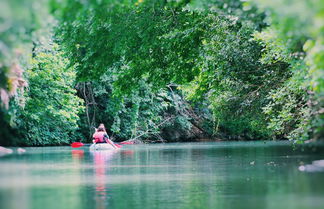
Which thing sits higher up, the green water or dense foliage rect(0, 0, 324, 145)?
dense foliage rect(0, 0, 324, 145)

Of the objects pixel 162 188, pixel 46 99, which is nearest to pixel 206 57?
pixel 162 188

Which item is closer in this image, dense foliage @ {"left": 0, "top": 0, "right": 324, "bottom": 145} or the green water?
the green water

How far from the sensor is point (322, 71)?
33.0ft

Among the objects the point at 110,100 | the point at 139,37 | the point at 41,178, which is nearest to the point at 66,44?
the point at 139,37

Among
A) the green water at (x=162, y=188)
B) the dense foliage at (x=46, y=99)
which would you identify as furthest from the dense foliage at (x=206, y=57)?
the dense foliage at (x=46, y=99)

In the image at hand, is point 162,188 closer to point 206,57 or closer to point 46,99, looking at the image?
point 206,57

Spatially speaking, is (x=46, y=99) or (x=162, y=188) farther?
(x=46, y=99)

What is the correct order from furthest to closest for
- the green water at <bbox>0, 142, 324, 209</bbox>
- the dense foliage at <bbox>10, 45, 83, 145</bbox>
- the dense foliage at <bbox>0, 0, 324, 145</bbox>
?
the dense foliage at <bbox>10, 45, 83, 145</bbox>, the dense foliage at <bbox>0, 0, 324, 145</bbox>, the green water at <bbox>0, 142, 324, 209</bbox>

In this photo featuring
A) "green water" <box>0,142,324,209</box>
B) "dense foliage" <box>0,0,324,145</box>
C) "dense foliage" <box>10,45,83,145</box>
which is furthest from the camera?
"dense foliage" <box>10,45,83,145</box>

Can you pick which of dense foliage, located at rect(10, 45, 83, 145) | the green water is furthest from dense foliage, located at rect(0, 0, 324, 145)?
dense foliage, located at rect(10, 45, 83, 145)

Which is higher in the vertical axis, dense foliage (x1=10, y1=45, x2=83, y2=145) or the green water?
dense foliage (x1=10, y1=45, x2=83, y2=145)

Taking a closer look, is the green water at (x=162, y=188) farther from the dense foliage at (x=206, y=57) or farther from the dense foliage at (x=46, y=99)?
the dense foliage at (x=46, y=99)

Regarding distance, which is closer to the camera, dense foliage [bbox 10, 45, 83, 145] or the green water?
the green water

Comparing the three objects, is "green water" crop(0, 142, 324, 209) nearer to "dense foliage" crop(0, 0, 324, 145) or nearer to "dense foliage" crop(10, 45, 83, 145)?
"dense foliage" crop(0, 0, 324, 145)
